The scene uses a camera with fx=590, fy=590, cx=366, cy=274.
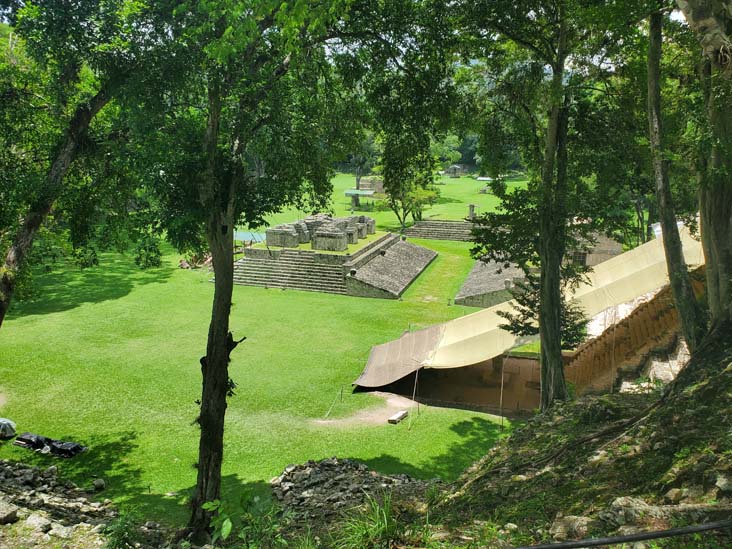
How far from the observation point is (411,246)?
3791 centimetres

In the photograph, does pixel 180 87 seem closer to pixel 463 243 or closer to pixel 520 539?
pixel 520 539

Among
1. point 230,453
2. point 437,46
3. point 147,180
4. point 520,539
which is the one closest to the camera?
point 520,539

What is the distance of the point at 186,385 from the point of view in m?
17.4

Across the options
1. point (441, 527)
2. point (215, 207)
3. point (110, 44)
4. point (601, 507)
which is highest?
point (110, 44)

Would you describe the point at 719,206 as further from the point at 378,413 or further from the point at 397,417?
the point at 378,413

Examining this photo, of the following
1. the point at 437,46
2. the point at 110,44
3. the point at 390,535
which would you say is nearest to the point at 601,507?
the point at 390,535

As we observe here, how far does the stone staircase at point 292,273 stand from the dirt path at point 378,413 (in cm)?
1225

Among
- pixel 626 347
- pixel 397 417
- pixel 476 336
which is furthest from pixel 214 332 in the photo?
pixel 626 347

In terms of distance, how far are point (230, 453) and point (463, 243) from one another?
3106 centimetres

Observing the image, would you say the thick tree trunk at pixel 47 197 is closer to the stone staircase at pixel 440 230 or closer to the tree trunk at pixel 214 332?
the tree trunk at pixel 214 332

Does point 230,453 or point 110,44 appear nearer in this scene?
point 110,44

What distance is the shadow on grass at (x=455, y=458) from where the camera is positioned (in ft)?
41.0

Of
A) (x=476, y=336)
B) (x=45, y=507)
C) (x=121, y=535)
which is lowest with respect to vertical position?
(x=45, y=507)

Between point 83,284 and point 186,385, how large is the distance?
14.4 m
